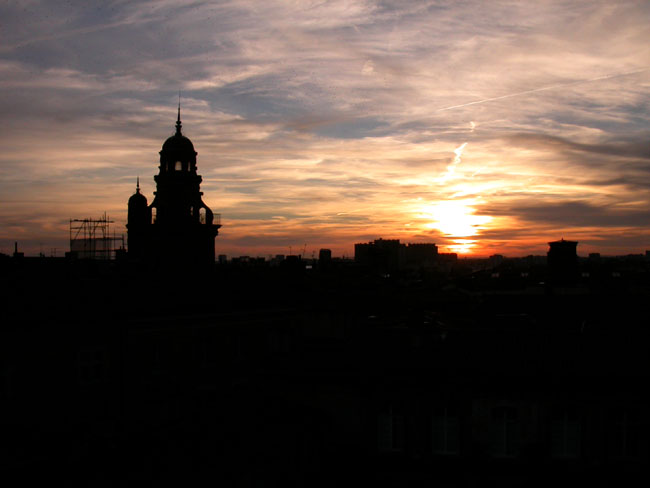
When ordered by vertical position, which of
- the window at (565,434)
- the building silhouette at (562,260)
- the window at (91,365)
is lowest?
the window at (565,434)

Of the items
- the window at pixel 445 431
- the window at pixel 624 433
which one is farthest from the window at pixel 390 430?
the window at pixel 624 433

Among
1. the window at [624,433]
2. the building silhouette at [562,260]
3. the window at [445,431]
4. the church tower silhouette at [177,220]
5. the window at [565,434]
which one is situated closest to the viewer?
the window at [624,433]

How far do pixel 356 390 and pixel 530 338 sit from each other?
782 centimetres

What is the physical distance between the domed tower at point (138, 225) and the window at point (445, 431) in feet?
149

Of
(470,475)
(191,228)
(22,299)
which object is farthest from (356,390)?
(191,228)

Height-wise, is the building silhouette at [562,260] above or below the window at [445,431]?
above

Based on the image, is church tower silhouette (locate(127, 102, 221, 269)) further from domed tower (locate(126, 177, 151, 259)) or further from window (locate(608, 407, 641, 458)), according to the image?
window (locate(608, 407, 641, 458))

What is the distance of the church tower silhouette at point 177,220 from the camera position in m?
64.9

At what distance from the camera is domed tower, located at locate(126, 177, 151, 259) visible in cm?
6618

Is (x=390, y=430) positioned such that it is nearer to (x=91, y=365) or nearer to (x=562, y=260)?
(x=91, y=365)

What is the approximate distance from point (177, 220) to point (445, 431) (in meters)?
45.8

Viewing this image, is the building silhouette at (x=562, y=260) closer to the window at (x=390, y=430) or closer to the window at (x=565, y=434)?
the window at (x=565, y=434)

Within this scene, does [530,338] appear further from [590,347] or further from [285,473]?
[285,473]

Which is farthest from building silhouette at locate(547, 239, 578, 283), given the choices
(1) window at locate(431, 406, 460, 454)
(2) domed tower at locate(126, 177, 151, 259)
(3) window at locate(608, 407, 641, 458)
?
(1) window at locate(431, 406, 460, 454)
